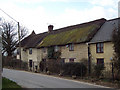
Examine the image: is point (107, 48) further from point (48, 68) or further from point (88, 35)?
point (48, 68)

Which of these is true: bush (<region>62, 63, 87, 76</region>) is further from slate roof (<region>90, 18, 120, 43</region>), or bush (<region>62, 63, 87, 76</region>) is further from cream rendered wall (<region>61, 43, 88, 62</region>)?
slate roof (<region>90, 18, 120, 43</region>)

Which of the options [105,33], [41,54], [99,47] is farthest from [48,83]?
[41,54]

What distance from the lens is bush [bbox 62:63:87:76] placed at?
17.4 meters

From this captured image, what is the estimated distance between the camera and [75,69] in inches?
688

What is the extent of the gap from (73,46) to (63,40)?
2881mm

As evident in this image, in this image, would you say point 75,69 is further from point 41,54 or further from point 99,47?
point 41,54

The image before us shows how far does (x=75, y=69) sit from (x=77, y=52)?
194 inches

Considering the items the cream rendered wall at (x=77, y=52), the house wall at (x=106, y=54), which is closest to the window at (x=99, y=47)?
the house wall at (x=106, y=54)

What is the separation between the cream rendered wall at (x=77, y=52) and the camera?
2091 cm

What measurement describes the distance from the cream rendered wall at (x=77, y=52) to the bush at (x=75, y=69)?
9.95 ft

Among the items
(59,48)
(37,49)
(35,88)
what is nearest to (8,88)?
(35,88)

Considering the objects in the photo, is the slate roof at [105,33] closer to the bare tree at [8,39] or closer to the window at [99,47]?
the window at [99,47]

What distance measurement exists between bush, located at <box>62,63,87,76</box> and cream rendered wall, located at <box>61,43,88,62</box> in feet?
9.95

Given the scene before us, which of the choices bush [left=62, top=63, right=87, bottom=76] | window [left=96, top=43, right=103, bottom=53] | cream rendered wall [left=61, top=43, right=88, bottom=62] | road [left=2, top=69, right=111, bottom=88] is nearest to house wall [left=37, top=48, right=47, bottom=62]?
cream rendered wall [left=61, top=43, right=88, bottom=62]
